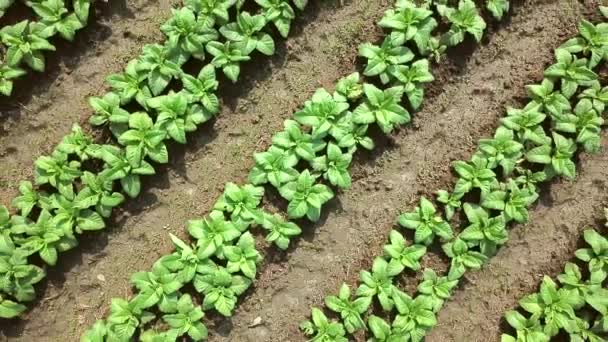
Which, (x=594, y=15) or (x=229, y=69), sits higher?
(x=229, y=69)

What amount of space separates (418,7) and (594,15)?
154cm

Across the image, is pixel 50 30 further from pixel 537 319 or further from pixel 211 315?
pixel 537 319

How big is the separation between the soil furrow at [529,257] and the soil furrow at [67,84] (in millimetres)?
3408

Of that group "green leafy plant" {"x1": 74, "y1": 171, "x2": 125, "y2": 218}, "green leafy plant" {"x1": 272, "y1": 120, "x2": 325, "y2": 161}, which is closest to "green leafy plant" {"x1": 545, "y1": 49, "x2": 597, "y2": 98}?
"green leafy plant" {"x1": 272, "y1": 120, "x2": 325, "y2": 161}

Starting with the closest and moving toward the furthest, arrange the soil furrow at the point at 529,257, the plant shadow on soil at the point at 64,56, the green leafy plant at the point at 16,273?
the green leafy plant at the point at 16,273, the plant shadow on soil at the point at 64,56, the soil furrow at the point at 529,257

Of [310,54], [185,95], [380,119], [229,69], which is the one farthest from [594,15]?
[185,95]

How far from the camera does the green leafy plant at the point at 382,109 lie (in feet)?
13.9

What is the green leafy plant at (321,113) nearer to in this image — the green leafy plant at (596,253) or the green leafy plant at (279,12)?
the green leafy plant at (279,12)

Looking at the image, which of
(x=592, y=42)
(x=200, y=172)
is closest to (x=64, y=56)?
(x=200, y=172)

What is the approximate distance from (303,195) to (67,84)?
2118 mm

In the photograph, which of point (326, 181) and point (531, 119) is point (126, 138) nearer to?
point (326, 181)

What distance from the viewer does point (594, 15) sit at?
454 centimetres

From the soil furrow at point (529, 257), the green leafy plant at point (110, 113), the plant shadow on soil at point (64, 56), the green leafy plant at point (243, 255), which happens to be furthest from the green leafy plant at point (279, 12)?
the soil furrow at point (529, 257)

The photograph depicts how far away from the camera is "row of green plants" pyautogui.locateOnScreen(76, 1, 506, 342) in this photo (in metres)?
4.16
